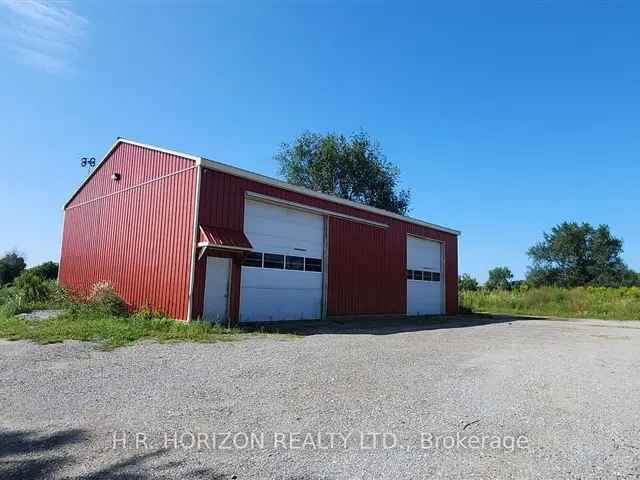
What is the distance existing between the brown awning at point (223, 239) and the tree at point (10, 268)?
27521 millimetres

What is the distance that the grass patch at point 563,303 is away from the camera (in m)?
24.6

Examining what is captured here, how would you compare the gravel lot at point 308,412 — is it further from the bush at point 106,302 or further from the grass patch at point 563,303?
the grass patch at point 563,303

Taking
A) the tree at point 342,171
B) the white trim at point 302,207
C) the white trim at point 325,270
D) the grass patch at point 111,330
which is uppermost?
the tree at point 342,171

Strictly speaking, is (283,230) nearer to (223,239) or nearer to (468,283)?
(223,239)

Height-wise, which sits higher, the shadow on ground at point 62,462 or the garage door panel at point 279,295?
the garage door panel at point 279,295

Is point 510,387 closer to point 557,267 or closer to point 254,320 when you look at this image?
point 254,320

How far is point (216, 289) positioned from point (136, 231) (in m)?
4.02

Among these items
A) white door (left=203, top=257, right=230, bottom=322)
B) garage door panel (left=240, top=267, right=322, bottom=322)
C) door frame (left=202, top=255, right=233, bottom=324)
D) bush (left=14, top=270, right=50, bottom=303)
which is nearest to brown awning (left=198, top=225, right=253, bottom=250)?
door frame (left=202, top=255, right=233, bottom=324)

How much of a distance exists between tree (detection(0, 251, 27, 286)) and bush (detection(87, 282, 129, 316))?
2322 cm

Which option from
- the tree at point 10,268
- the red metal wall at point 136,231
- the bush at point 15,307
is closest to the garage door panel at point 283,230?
the red metal wall at point 136,231

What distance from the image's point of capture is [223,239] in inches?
472

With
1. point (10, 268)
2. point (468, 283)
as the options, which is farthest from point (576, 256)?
point (10, 268)

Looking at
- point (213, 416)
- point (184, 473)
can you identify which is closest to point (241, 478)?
point (184, 473)

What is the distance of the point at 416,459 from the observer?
136 inches
